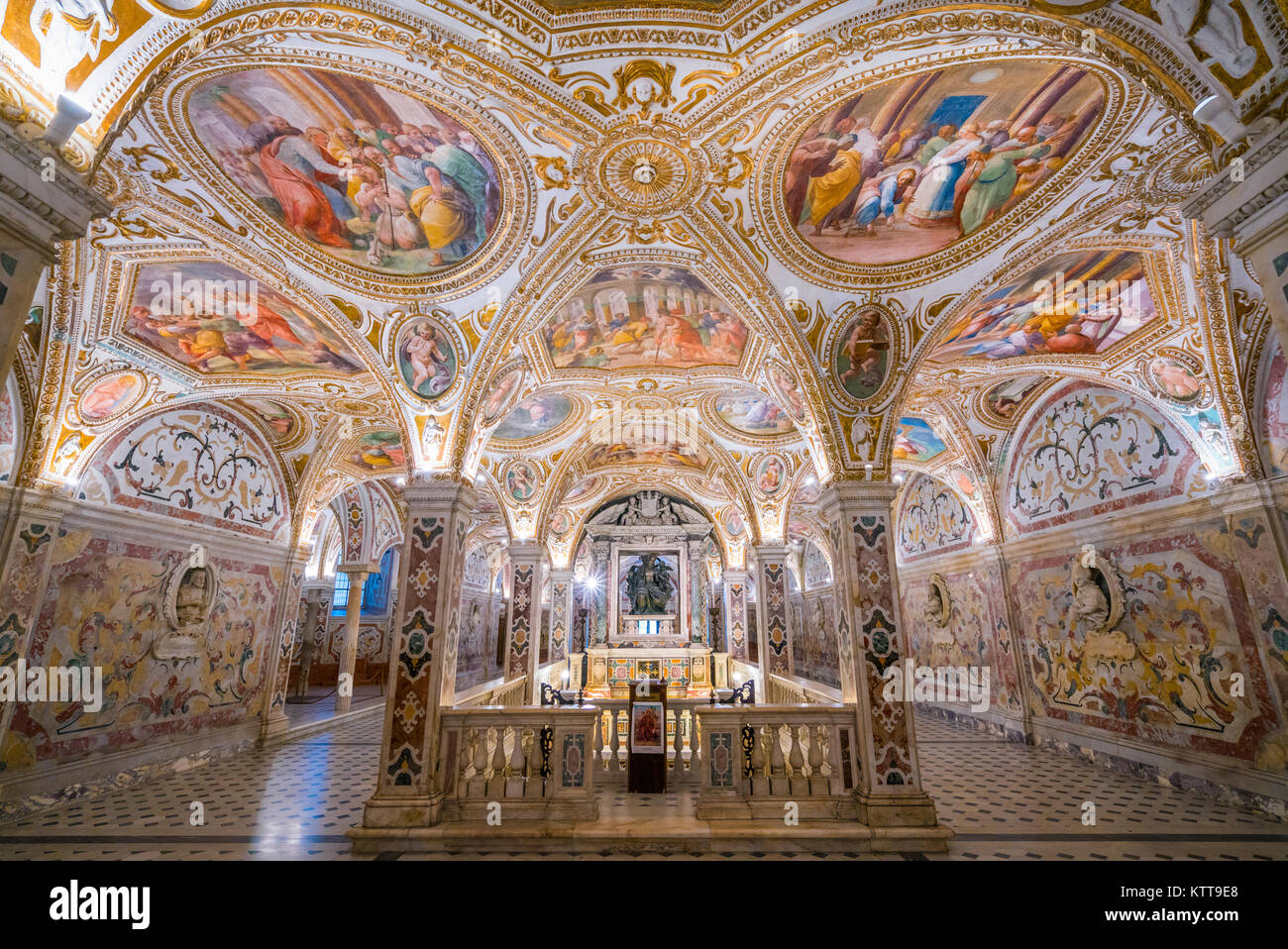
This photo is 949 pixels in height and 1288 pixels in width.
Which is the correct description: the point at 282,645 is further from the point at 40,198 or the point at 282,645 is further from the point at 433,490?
the point at 40,198

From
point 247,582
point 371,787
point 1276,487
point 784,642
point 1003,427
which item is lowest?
point 371,787

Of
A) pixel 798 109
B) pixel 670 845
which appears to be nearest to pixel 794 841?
pixel 670 845

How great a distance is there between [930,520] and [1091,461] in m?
5.19

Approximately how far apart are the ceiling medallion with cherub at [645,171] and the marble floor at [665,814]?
284 inches

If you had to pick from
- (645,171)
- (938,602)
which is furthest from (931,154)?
(938,602)

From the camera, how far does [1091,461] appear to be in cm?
1029

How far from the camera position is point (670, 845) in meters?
6.19

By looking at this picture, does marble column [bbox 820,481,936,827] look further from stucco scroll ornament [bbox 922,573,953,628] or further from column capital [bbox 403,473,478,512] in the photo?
stucco scroll ornament [bbox 922,573,953,628]

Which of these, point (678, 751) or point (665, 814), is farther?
point (678, 751)

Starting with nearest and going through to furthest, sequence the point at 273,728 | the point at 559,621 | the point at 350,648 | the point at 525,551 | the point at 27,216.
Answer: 1. the point at 27,216
2. the point at 273,728
3. the point at 525,551
4. the point at 350,648
5. the point at 559,621

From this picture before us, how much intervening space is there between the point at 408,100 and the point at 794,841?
851 centimetres

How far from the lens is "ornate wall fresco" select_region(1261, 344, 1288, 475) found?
7.65 metres

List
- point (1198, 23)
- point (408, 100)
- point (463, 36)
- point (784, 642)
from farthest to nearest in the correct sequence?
point (784, 642), point (408, 100), point (463, 36), point (1198, 23)

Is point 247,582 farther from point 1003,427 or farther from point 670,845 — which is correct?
point 1003,427
